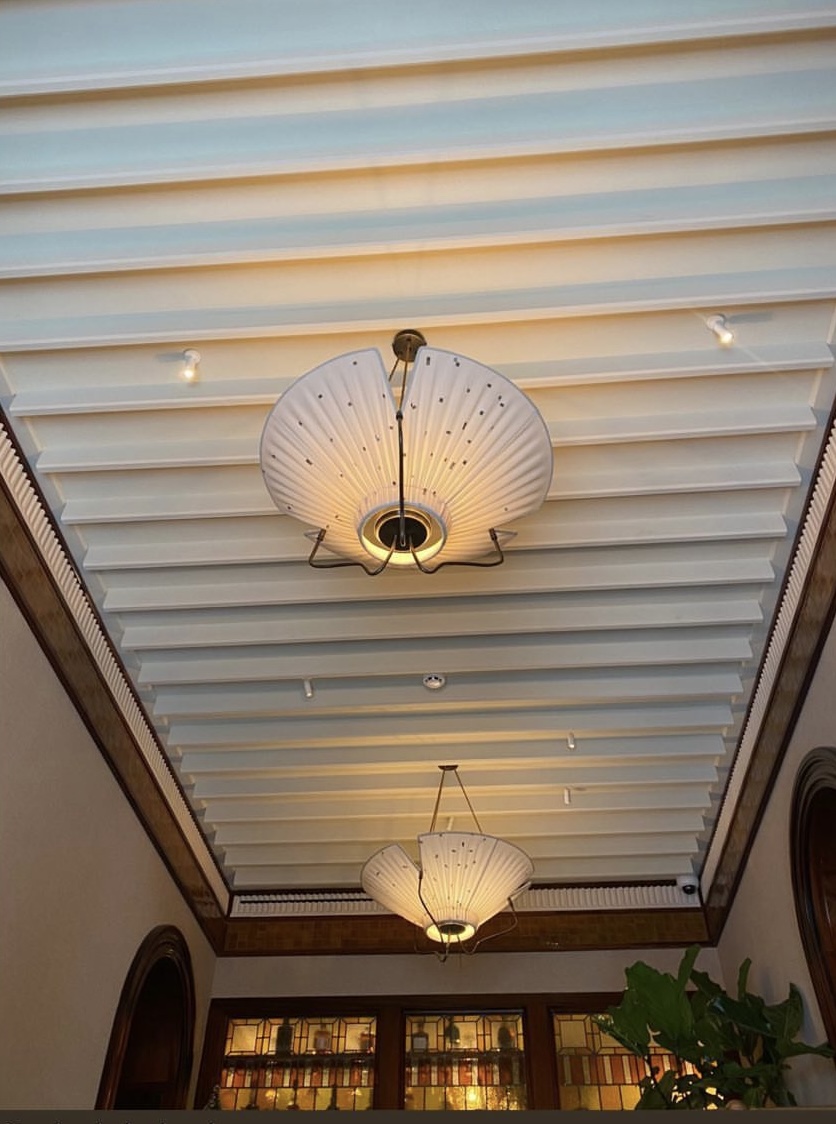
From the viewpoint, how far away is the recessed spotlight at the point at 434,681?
4.46 meters

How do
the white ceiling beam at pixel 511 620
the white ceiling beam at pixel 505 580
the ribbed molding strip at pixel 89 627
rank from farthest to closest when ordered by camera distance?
the white ceiling beam at pixel 511 620, the white ceiling beam at pixel 505 580, the ribbed molding strip at pixel 89 627

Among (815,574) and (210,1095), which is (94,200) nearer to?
(815,574)

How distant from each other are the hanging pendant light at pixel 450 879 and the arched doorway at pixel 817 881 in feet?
4.29

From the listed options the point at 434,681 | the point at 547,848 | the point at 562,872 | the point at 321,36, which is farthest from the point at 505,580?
the point at 562,872

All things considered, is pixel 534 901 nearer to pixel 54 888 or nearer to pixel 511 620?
pixel 511 620

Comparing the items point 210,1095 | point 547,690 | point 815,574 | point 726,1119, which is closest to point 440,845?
point 547,690

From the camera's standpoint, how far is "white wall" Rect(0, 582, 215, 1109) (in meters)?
3.54

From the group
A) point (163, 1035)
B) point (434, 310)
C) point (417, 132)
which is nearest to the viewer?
point (417, 132)

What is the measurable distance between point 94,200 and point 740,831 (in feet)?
14.5

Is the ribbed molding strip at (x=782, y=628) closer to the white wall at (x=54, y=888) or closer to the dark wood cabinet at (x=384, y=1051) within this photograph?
the dark wood cabinet at (x=384, y=1051)

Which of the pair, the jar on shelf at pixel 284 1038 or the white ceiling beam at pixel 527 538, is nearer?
the white ceiling beam at pixel 527 538

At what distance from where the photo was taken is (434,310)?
118 inches

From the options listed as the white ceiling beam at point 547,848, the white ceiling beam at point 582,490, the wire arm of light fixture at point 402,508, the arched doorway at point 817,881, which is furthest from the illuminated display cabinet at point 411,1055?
the wire arm of light fixture at point 402,508

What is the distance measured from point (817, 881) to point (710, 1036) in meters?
0.93
